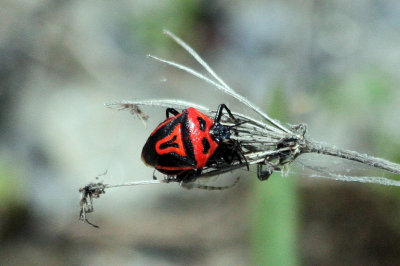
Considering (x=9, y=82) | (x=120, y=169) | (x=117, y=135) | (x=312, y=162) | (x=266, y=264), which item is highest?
(x=9, y=82)

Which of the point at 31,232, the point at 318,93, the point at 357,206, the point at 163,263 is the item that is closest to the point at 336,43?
the point at 318,93

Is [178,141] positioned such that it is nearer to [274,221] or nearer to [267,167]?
[267,167]

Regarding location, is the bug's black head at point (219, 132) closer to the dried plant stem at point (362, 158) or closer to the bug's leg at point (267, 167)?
the bug's leg at point (267, 167)

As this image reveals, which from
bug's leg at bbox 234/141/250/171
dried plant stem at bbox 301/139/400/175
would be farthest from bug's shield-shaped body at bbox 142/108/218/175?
dried plant stem at bbox 301/139/400/175

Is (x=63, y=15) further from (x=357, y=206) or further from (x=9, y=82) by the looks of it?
(x=357, y=206)

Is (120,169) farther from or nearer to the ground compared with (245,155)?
farther from the ground

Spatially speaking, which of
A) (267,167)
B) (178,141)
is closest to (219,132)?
(178,141)

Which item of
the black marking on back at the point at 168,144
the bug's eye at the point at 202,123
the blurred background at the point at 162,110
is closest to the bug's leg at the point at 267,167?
the bug's eye at the point at 202,123
